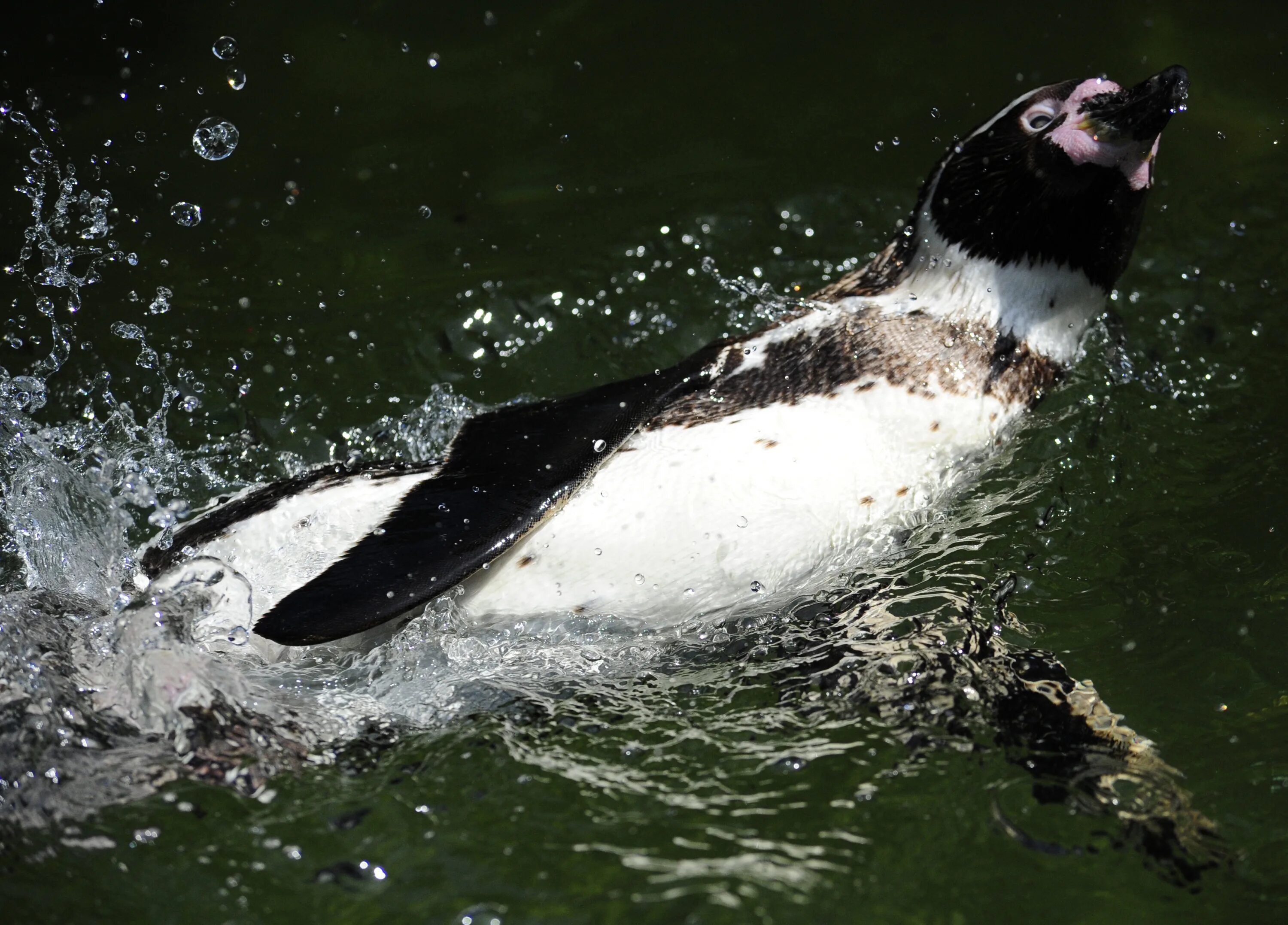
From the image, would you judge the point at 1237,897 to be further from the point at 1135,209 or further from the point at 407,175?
the point at 407,175

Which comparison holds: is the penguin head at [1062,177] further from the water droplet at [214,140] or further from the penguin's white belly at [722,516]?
the water droplet at [214,140]

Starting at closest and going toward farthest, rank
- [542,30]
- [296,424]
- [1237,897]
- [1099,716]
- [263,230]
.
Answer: [1237,897] < [1099,716] < [296,424] < [263,230] < [542,30]

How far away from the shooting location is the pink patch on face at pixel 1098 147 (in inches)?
99.9

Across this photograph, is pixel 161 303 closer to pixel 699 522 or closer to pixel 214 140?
pixel 214 140

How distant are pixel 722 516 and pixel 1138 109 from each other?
1199 mm

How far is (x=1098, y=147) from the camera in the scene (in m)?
2.54

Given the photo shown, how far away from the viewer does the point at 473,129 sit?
4.34 metres

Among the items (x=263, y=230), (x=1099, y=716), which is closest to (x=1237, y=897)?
(x=1099, y=716)

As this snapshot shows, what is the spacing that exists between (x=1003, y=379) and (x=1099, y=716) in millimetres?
758

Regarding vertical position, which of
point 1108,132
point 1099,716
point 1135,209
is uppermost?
point 1108,132

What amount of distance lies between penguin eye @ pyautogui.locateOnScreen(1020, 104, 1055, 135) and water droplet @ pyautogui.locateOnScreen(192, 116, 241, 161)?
8.56 ft

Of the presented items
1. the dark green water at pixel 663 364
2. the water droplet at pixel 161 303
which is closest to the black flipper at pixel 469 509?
the dark green water at pixel 663 364

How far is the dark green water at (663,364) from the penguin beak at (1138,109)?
28.6 inches

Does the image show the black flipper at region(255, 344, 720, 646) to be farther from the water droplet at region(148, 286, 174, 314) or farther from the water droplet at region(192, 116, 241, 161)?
the water droplet at region(192, 116, 241, 161)
